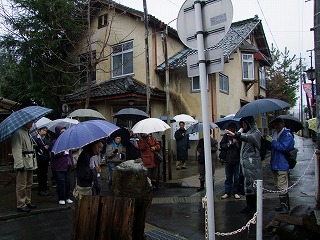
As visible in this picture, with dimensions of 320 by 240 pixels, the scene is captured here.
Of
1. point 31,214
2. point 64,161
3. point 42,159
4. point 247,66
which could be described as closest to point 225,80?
point 247,66

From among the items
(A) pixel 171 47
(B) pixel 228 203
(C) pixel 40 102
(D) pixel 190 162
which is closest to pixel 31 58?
(C) pixel 40 102

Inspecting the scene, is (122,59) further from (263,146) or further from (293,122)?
(263,146)

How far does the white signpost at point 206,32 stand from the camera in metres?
3.39

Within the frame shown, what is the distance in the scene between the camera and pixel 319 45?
578 cm

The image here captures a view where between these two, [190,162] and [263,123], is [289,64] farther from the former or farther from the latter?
[190,162]

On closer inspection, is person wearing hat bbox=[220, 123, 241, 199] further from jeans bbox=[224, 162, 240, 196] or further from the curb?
the curb

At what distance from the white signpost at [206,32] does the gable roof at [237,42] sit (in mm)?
9099

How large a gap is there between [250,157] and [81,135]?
3.46m

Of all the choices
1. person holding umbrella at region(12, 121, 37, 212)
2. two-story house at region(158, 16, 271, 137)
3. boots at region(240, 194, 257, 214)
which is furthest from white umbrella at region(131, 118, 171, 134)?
two-story house at region(158, 16, 271, 137)

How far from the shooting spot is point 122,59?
663 inches

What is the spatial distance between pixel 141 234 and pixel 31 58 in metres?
14.3

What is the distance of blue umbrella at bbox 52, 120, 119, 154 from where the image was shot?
4484 millimetres

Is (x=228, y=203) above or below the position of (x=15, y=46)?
below

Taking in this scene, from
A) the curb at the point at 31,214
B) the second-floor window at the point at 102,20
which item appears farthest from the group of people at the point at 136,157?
the second-floor window at the point at 102,20
